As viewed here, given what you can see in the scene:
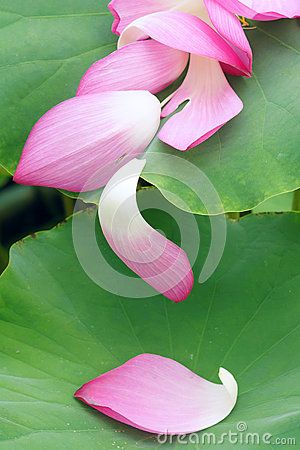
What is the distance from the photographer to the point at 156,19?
2.59 feet

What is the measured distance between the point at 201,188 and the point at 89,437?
267 mm

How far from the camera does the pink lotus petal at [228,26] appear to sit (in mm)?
769

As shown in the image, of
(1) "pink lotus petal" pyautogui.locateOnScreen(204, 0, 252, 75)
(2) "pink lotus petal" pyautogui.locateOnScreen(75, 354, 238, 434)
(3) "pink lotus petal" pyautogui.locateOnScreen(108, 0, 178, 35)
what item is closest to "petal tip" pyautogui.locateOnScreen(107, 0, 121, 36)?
(3) "pink lotus petal" pyautogui.locateOnScreen(108, 0, 178, 35)

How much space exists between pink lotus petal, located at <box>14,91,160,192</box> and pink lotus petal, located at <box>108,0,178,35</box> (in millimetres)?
98

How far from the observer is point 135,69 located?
2.66 feet

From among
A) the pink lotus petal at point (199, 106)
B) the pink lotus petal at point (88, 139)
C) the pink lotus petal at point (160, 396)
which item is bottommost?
the pink lotus petal at point (160, 396)

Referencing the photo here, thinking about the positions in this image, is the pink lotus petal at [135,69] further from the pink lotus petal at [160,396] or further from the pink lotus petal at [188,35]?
the pink lotus petal at [160,396]

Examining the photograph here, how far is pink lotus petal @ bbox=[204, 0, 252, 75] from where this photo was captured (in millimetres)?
769

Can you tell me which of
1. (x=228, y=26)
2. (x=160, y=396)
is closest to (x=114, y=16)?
(x=228, y=26)

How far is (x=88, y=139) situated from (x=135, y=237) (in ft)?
0.35

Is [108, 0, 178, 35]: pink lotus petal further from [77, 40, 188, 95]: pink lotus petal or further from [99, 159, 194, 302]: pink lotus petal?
[99, 159, 194, 302]: pink lotus petal

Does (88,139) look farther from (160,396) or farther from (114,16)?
Answer: (160,396)

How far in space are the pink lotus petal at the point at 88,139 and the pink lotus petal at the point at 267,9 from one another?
0.40 ft

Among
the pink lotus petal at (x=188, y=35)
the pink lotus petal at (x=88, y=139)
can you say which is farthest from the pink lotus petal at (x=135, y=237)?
the pink lotus petal at (x=188, y=35)
